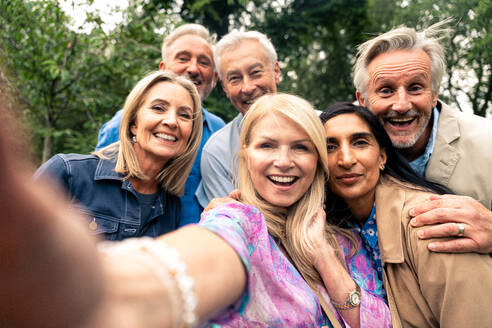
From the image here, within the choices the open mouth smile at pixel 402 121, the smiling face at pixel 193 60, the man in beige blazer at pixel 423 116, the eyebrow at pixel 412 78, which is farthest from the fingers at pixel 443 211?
the smiling face at pixel 193 60

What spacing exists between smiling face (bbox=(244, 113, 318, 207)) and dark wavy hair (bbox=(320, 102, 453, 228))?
0.44 m

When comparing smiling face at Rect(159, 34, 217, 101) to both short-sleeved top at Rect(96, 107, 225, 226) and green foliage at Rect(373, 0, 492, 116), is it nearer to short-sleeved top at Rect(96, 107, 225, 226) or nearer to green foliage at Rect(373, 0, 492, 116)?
short-sleeved top at Rect(96, 107, 225, 226)

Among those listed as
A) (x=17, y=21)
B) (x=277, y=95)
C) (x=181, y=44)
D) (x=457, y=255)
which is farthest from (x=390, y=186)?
(x=17, y=21)

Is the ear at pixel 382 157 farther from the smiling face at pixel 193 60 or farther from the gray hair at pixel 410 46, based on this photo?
the smiling face at pixel 193 60

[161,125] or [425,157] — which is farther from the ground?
[161,125]

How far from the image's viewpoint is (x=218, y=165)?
10.6ft

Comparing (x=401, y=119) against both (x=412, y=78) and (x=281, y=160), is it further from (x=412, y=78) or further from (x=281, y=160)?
(x=281, y=160)

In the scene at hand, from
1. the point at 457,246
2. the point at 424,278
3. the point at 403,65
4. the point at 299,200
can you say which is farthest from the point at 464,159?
the point at 299,200

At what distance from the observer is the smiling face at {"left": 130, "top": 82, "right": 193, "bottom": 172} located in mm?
2627

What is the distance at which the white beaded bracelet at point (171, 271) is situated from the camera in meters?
0.56

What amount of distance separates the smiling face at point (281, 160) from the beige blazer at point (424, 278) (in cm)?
54

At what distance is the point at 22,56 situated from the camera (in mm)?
4805

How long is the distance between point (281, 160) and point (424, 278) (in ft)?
3.22

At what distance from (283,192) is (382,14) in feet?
38.7
